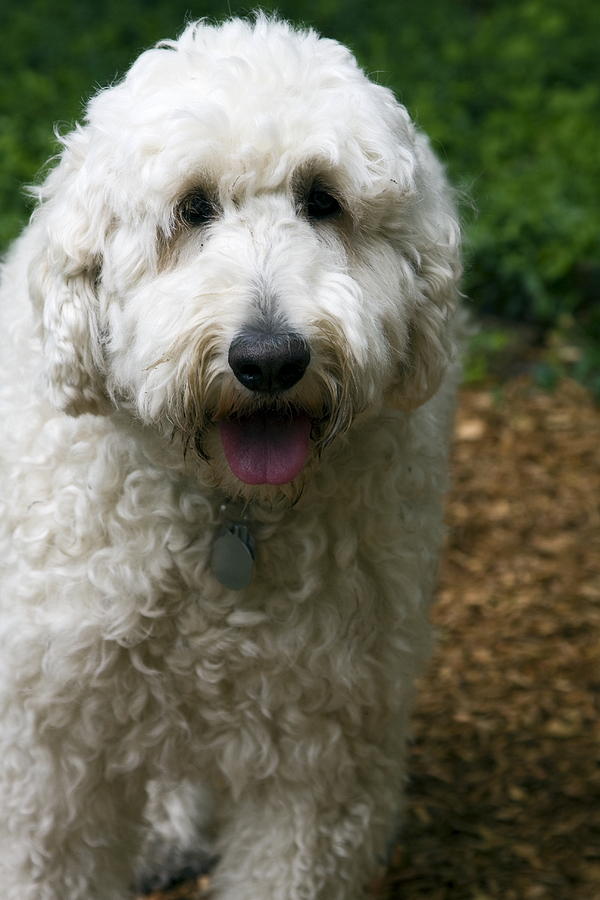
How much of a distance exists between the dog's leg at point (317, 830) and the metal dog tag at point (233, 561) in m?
0.52

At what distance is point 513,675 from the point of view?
447 centimetres

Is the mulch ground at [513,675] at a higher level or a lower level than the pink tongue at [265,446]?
lower

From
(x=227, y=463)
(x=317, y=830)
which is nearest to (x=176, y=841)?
(x=317, y=830)

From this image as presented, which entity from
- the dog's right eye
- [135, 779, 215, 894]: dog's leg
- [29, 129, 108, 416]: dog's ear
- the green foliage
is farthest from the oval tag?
the green foliage

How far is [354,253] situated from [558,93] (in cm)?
587

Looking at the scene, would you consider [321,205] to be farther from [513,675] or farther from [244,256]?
[513,675]

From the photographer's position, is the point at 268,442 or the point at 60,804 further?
the point at 60,804

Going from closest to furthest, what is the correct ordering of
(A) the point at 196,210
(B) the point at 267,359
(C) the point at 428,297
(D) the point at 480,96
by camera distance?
(B) the point at 267,359 → (A) the point at 196,210 → (C) the point at 428,297 → (D) the point at 480,96

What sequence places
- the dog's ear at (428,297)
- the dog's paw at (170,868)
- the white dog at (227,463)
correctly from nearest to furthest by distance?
1. the white dog at (227,463)
2. the dog's ear at (428,297)
3. the dog's paw at (170,868)

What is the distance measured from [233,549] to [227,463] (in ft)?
0.90

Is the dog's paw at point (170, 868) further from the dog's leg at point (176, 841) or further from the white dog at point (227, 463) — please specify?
the white dog at point (227, 463)

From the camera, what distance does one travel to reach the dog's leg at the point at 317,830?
3064 millimetres

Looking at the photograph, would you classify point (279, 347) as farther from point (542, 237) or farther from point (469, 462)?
point (542, 237)

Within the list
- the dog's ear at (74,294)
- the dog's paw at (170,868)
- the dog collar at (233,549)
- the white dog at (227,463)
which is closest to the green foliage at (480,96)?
the dog's paw at (170,868)
